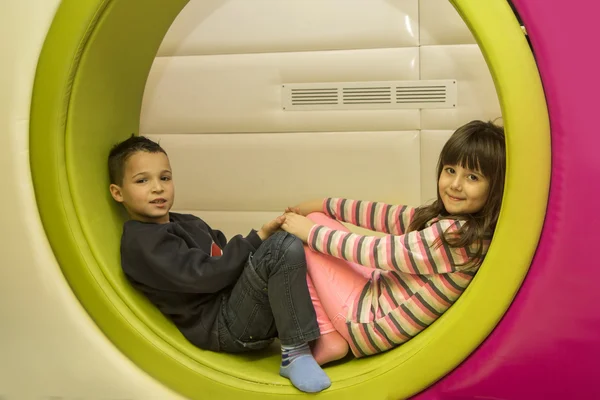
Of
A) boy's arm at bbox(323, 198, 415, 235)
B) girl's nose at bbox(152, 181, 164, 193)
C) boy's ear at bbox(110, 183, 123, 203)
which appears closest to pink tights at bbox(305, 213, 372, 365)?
boy's arm at bbox(323, 198, 415, 235)

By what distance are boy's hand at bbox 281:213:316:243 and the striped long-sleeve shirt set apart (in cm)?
3

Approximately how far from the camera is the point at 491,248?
1234mm

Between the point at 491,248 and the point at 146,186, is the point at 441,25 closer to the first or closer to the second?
the point at 491,248

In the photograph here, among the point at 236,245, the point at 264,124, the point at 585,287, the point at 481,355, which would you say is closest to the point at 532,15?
the point at 585,287

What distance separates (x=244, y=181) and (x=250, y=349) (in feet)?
1.99

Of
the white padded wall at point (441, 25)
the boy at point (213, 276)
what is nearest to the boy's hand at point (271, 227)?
the boy at point (213, 276)

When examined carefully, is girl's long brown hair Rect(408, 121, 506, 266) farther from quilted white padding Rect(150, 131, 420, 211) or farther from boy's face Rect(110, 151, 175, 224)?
boy's face Rect(110, 151, 175, 224)

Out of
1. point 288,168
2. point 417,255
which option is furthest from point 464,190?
point 288,168

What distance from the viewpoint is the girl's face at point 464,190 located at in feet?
4.56

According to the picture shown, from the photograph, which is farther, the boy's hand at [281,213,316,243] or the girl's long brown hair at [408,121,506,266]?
the boy's hand at [281,213,316,243]

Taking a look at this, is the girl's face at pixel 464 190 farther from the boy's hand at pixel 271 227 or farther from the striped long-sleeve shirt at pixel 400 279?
the boy's hand at pixel 271 227

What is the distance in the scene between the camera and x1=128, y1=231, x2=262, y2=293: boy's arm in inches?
57.5

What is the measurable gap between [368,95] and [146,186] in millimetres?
727

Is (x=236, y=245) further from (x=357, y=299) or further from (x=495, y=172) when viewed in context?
(x=495, y=172)
